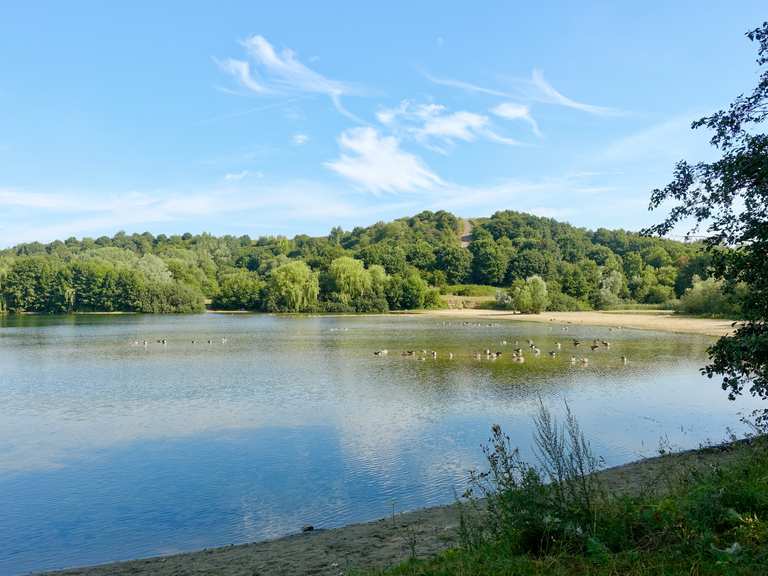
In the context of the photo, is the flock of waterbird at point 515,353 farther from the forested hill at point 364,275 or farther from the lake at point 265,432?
the forested hill at point 364,275

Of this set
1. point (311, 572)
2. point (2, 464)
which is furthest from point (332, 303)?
point (311, 572)

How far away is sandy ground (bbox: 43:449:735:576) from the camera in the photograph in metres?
7.14

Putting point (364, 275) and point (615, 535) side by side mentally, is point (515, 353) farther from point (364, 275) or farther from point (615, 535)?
point (364, 275)

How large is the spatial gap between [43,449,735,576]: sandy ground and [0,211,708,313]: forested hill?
83790 millimetres

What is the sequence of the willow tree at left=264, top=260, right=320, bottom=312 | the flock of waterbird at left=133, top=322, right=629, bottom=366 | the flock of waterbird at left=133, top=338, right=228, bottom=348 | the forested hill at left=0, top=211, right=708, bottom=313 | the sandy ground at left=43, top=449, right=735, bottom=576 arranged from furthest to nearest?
the forested hill at left=0, top=211, right=708, bottom=313 → the willow tree at left=264, top=260, right=320, bottom=312 → the flock of waterbird at left=133, top=338, right=228, bottom=348 → the flock of waterbird at left=133, top=322, right=629, bottom=366 → the sandy ground at left=43, top=449, right=735, bottom=576

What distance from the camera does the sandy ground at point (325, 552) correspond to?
281 inches

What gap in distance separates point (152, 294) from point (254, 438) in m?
89.0

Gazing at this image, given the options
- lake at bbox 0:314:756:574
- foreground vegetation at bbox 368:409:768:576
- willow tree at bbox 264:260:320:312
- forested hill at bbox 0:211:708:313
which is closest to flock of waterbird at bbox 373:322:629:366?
lake at bbox 0:314:756:574

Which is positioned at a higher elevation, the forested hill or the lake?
the forested hill

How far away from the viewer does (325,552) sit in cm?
776

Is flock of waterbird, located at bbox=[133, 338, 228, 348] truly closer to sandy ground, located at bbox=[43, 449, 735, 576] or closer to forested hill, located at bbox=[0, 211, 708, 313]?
sandy ground, located at bbox=[43, 449, 735, 576]

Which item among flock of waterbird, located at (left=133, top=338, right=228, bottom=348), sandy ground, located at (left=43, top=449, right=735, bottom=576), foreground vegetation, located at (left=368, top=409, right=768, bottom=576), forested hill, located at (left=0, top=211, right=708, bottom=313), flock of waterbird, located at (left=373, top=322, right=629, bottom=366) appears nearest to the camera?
foreground vegetation, located at (left=368, top=409, right=768, bottom=576)

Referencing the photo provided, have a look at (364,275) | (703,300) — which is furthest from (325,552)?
(364,275)

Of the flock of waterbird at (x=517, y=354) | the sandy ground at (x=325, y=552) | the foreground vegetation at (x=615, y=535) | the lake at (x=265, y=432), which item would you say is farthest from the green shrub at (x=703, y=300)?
the foreground vegetation at (x=615, y=535)
